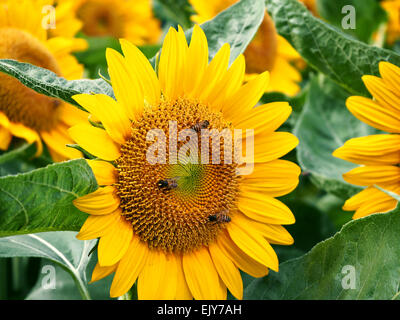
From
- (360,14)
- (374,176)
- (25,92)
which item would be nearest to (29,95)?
(25,92)

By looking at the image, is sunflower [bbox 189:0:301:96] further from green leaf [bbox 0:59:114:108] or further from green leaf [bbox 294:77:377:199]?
green leaf [bbox 0:59:114:108]

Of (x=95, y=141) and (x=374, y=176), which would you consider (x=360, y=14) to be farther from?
(x=95, y=141)

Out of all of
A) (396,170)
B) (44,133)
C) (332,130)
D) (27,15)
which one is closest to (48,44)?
(27,15)

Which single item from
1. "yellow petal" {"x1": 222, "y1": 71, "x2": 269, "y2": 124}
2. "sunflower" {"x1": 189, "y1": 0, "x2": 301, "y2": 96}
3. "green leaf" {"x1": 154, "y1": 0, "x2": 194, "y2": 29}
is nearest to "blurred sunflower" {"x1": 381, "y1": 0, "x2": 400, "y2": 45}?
"sunflower" {"x1": 189, "y1": 0, "x2": 301, "y2": 96}

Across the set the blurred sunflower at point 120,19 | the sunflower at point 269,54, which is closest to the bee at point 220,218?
the sunflower at point 269,54

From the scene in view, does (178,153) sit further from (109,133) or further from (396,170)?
(396,170)

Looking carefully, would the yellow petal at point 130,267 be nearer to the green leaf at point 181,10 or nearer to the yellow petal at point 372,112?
the yellow petal at point 372,112

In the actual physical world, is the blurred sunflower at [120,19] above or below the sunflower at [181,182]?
above
